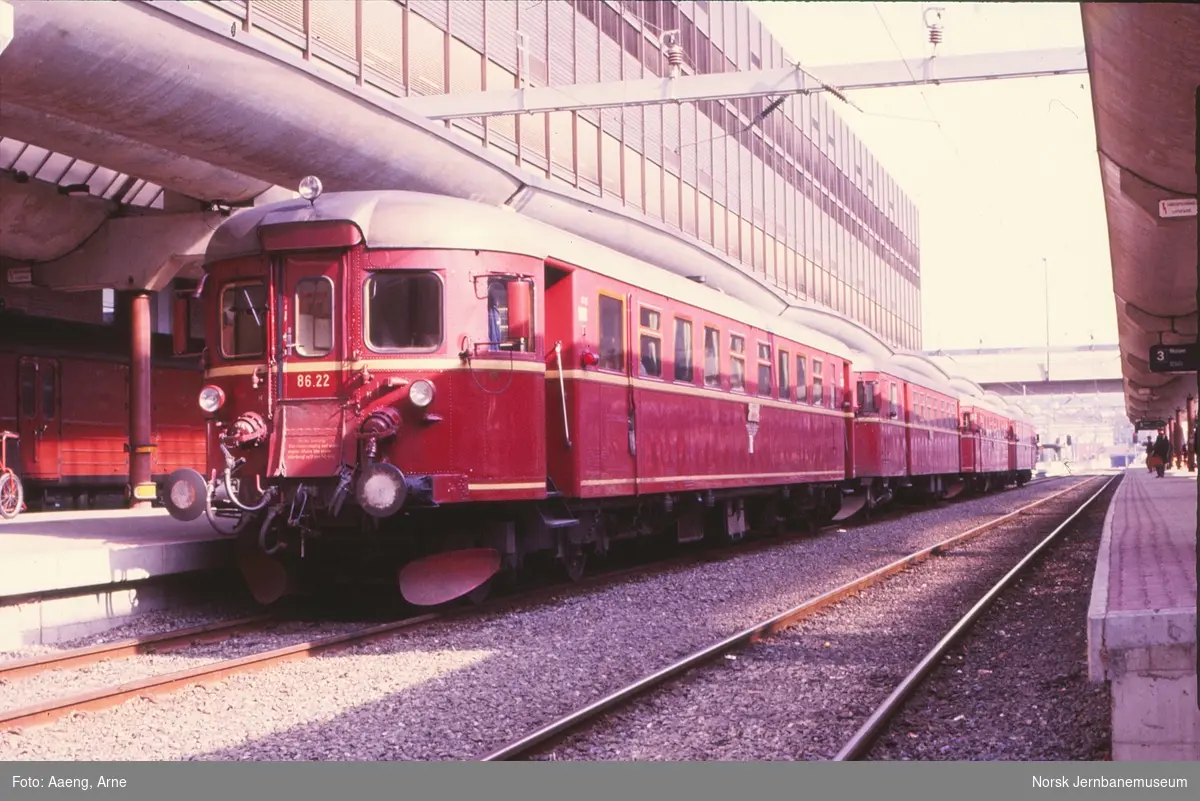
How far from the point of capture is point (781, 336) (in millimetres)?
18031

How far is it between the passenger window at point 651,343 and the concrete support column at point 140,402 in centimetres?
992

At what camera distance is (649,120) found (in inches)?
1152

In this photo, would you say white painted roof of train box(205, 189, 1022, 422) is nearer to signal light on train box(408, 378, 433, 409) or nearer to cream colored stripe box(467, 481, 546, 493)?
signal light on train box(408, 378, 433, 409)

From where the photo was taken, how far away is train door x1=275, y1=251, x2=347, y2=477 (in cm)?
1026

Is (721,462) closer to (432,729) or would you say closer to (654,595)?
(654,595)

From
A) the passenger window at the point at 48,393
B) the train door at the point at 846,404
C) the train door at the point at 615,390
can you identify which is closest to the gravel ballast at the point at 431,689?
the train door at the point at 615,390

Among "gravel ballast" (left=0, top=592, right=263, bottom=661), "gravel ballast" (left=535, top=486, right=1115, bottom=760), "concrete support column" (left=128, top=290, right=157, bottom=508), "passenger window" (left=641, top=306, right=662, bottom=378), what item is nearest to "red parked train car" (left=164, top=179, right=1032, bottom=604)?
"gravel ballast" (left=0, top=592, right=263, bottom=661)

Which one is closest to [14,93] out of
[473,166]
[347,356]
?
[347,356]

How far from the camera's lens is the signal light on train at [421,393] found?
1010cm

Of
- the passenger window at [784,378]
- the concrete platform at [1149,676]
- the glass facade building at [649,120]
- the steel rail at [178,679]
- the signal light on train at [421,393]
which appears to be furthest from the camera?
the glass facade building at [649,120]

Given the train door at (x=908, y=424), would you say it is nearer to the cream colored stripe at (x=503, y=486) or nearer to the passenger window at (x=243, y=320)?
the cream colored stripe at (x=503, y=486)

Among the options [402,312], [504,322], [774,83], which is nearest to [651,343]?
[504,322]

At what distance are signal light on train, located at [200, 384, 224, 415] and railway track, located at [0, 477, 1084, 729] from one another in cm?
171

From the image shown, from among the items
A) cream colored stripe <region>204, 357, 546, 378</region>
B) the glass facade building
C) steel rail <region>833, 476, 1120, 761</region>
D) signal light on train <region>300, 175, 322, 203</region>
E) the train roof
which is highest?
the glass facade building
